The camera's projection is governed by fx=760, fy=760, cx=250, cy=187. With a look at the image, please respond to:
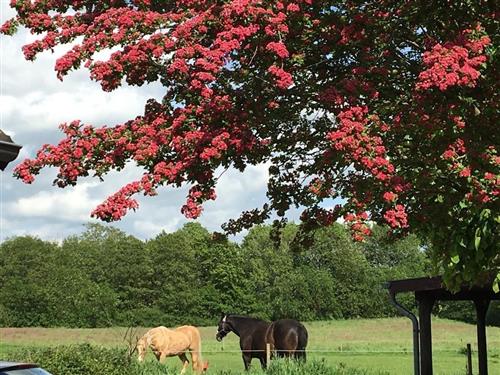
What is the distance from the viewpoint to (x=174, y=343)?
80.9 ft

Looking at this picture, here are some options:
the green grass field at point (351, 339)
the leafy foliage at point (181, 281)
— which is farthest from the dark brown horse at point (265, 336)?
the leafy foliage at point (181, 281)

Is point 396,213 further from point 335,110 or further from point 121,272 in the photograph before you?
point 121,272

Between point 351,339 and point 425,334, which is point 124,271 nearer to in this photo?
point 351,339

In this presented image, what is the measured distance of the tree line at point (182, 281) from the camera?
6756 cm

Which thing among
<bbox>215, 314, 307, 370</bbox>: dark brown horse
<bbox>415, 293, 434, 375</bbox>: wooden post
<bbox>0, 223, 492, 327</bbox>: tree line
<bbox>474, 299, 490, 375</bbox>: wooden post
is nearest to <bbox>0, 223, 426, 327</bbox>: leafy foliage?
<bbox>0, 223, 492, 327</bbox>: tree line

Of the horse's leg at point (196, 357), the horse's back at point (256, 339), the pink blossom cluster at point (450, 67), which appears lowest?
the horse's leg at point (196, 357)

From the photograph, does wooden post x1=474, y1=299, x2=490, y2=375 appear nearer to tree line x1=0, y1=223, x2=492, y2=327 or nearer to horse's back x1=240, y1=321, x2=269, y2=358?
horse's back x1=240, y1=321, x2=269, y2=358

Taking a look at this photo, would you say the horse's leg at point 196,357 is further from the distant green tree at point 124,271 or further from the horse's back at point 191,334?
the distant green tree at point 124,271

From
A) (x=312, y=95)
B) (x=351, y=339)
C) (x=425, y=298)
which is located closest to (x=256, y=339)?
(x=425, y=298)

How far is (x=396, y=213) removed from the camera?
34.8 feet

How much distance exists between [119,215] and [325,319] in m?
65.5

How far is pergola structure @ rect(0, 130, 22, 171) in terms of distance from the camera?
214 inches

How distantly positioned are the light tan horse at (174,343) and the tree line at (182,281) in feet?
126

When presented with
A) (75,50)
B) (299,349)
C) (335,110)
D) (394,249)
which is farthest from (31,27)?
(394,249)
